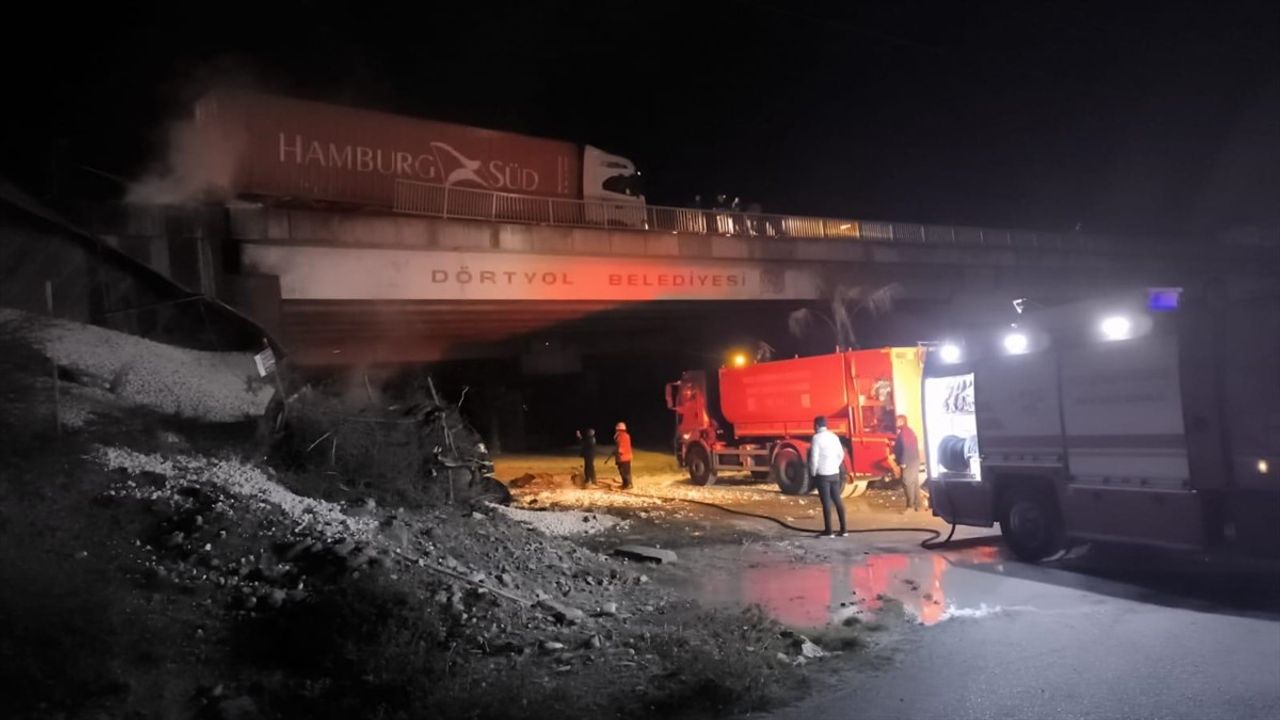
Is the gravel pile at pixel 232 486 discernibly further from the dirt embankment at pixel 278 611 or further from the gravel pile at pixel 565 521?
the gravel pile at pixel 565 521

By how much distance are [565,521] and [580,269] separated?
10815 millimetres

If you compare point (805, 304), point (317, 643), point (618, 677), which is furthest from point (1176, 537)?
point (805, 304)

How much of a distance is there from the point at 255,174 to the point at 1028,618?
798 inches

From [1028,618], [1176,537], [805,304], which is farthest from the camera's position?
[805,304]

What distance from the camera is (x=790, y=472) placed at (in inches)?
793

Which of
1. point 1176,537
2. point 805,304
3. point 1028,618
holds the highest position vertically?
point 805,304

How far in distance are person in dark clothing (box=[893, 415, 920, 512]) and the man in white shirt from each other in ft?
9.74

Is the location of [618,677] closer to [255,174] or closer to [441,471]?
[441,471]

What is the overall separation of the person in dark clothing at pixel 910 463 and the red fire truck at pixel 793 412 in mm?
1739

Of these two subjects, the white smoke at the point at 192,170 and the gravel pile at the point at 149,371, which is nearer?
the gravel pile at the point at 149,371

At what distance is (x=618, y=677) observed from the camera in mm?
6125

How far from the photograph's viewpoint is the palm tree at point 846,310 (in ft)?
92.5

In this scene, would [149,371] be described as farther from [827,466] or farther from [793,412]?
[793,412]

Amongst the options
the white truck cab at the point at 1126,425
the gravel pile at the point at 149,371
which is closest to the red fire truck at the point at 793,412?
the white truck cab at the point at 1126,425
